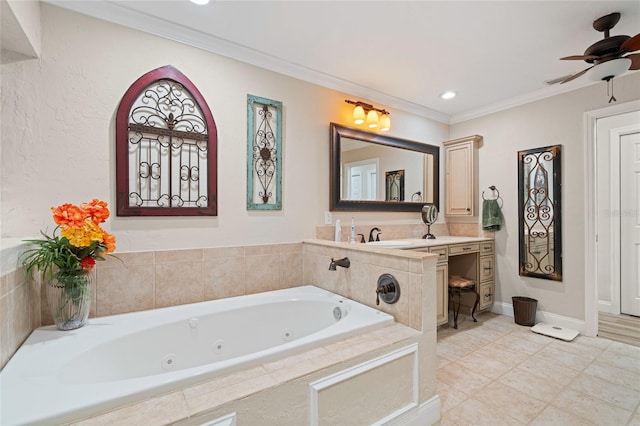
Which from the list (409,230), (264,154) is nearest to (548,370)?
(409,230)

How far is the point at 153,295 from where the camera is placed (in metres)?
1.94

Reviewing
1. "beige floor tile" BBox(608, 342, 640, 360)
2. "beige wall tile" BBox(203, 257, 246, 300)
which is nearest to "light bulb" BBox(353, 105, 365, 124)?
"beige wall tile" BBox(203, 257, 246, 300)

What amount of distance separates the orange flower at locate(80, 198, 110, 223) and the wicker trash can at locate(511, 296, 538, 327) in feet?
12.0

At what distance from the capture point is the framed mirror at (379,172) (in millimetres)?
2836

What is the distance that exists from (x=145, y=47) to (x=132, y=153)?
28.2 inches

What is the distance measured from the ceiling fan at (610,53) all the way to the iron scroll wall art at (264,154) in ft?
6.92

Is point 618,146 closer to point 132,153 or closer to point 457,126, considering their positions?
point 457,126

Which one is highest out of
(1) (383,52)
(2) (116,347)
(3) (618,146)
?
(1) (383,52)

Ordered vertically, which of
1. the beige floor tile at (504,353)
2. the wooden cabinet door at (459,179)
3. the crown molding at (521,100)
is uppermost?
the crown molding at (521,100)

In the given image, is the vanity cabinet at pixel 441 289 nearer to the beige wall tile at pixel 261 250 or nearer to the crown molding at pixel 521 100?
the beige wall tile at pixel 261 250

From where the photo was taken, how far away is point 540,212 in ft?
10.1

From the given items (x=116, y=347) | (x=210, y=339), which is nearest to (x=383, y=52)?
(x=210, y=339)

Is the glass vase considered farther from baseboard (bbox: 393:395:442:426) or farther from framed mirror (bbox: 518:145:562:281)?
framed mirror (bbox: 518:145:562:281)

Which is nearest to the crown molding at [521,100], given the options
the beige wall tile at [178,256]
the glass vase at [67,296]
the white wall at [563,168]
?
the white wall at [563,168]
